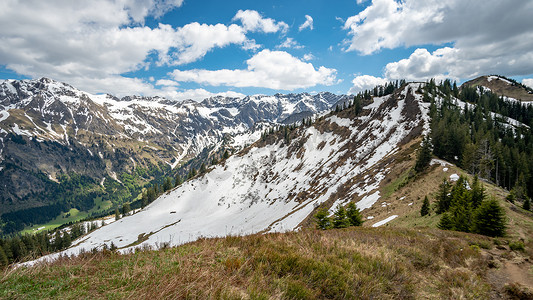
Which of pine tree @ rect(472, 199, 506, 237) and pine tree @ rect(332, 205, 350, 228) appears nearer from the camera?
pine tree @ rect(472, 199, 506, 237)

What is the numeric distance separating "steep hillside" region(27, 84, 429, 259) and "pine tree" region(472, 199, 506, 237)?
2380cm

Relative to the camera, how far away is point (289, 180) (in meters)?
92.3

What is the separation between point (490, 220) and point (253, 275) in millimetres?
21287

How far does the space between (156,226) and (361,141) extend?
87613 millimetres

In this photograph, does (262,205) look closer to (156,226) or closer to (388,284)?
(156,226)

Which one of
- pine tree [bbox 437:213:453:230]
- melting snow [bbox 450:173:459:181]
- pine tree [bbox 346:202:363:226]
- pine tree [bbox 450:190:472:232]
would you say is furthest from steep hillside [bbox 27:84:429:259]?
pine tree [bbox 437:213:453:230]

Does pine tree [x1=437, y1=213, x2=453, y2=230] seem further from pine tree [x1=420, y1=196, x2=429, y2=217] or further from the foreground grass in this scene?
the foreground grass

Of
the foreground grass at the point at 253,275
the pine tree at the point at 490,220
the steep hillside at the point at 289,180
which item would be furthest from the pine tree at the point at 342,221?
the steep hillside at the point at 289,180

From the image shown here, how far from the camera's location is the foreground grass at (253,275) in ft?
15.8

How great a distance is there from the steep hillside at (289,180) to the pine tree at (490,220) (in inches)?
937

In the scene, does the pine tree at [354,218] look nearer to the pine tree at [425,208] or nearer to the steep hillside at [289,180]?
the pine tree at [425,208]

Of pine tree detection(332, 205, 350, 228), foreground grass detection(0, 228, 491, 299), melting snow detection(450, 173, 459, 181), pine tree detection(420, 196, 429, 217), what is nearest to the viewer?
foreground grass detection(0, 228, 491, 299)

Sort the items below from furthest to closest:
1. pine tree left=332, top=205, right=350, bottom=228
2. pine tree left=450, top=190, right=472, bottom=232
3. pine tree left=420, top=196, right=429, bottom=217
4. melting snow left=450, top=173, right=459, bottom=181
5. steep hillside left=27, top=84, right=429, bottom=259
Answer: steep hillside left=27, top=84, right=429, bottom=259 → melting snow left=450, top=173, right=459, bottom=181 → pine tree left=420, top=196, right=429, bottom=217 → pine tree left=332, top=205, right=350, bottom=228 → pine tree left=450, top=190, right=472, bottom=232

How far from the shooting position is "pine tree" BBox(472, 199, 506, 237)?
1708 centimetres
